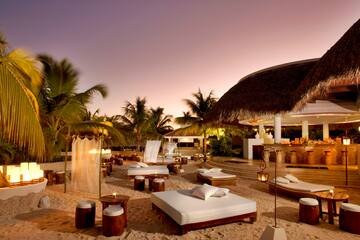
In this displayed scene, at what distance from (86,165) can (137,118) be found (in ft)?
41.3

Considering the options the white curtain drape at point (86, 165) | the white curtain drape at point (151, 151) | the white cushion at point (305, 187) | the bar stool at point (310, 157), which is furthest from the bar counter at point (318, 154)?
the white curtain drape at point (86, 165)

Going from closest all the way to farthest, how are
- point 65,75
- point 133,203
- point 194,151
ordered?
1. point 133,203
2. point 65,75
3. point 194,151

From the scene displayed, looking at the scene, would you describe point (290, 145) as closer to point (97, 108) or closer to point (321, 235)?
point (321, 235)

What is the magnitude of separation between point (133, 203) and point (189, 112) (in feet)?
39.1

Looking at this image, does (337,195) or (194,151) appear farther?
(194,151)

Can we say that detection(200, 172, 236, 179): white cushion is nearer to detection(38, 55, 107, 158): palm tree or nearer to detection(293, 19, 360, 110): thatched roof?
detection(293, 19, 360, 110): thatched roof

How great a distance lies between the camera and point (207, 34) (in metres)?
10.2

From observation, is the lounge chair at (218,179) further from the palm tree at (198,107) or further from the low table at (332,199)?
the palm tree at (198,107)

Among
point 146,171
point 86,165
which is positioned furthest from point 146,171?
point 86,165

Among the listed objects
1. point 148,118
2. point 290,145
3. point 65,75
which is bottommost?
point 290,145

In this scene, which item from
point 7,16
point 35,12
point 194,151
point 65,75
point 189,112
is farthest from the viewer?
point 194,151

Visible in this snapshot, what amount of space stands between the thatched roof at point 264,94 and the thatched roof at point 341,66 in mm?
1491

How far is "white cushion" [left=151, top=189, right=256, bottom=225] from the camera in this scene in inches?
147

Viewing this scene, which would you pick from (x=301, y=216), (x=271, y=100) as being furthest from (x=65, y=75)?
(x=301, y=216)
